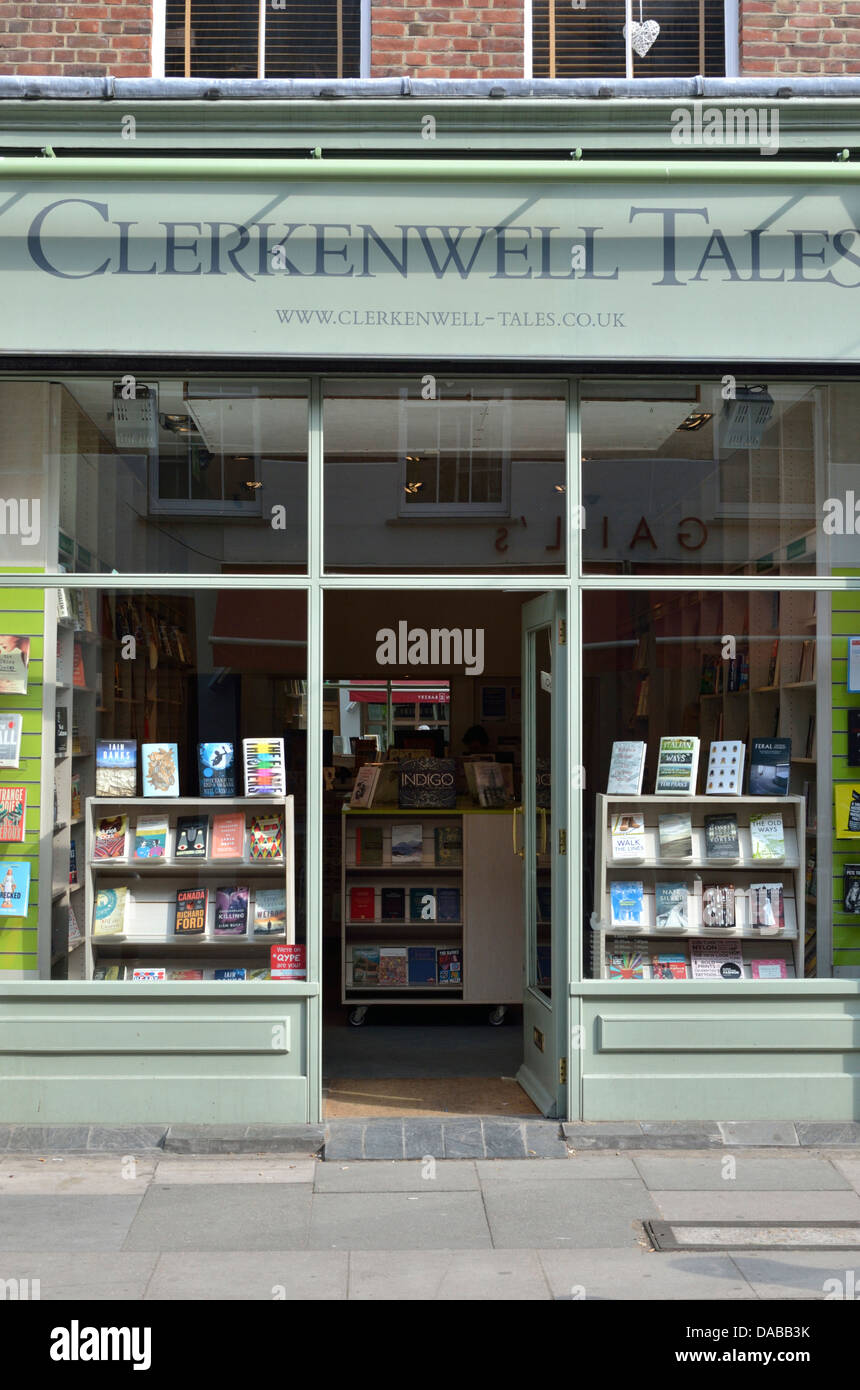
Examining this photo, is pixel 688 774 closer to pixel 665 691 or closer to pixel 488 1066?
pixel 665 691

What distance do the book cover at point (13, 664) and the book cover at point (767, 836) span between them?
420cm

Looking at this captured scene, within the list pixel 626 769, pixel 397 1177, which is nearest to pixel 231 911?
pixel 397 1177

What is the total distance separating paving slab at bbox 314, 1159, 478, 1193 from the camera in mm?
5980

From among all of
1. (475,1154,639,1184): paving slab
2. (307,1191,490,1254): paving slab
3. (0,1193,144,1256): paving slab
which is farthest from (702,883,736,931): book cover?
(0,1193,144,1256): paving slab

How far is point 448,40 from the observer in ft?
23.7

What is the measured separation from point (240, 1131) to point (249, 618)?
274 centimetres

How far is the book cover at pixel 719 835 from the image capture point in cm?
721

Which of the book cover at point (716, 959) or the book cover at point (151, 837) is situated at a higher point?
the book cover at point (151, 837)

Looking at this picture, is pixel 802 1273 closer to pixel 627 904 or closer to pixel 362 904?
pixel 627 904

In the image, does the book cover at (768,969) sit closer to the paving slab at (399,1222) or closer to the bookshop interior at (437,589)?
the bookshop interior at (437,589)

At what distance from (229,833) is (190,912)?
502 mm

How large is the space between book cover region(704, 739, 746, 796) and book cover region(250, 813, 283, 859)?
2444 millimetres

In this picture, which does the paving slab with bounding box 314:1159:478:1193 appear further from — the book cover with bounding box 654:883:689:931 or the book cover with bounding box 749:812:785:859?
the book cover with bounding box 749:812:785:859

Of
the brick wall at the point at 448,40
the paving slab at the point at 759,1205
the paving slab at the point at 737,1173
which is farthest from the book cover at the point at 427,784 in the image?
the brick wall at the point at 448,40
